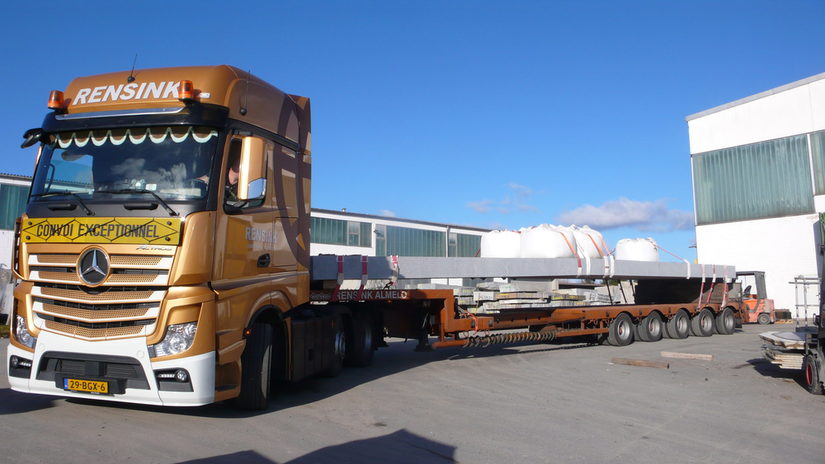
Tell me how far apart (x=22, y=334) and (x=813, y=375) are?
34.1 ft

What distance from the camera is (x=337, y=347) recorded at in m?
9.50

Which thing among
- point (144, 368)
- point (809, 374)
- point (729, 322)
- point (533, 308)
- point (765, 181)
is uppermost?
point (765, 181)

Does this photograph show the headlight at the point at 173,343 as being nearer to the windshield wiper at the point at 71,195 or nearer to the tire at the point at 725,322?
the windshield wiper at the point at 71,195

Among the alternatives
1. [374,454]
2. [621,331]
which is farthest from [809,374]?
[374,454]

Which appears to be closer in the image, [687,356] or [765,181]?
[687,356]

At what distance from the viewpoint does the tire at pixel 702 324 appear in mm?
17984

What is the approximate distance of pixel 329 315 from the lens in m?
9.17

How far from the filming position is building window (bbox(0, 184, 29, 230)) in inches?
949

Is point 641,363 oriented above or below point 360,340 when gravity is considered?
below

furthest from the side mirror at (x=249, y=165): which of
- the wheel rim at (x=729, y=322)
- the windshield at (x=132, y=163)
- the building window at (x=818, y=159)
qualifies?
the building window at (x=818, y=159)

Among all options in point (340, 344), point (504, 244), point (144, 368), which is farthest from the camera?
point (504, 244)

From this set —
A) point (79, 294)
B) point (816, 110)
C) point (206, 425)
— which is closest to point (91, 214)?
point (79, 294)

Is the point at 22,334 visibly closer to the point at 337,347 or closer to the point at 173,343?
the point at 173,343

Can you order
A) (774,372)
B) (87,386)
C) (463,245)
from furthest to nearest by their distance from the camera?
(463,245)
(774,372)
(87,386)
